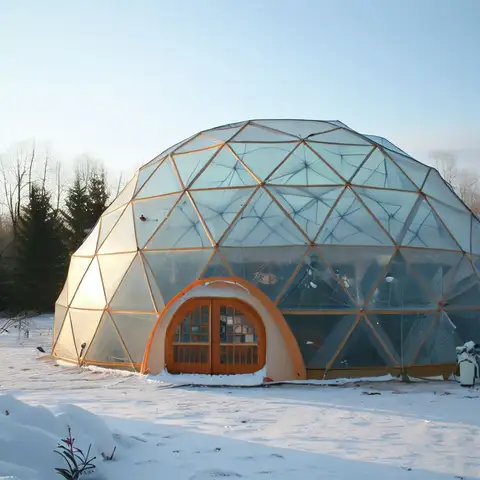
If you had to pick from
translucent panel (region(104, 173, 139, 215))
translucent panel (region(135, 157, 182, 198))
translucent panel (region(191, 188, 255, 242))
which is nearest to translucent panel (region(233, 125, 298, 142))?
translucent panel (region(135, 157, 182, 198))

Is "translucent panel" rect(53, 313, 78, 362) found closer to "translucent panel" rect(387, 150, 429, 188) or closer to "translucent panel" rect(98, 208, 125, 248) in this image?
"translucent panel" rect(98, 208, 125, 248)

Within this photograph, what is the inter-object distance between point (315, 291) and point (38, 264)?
2332cm

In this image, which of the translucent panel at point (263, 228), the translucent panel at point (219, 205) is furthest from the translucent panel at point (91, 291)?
the translucent panel at point (263, 228)

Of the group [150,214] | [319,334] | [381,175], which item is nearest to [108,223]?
[150,214]

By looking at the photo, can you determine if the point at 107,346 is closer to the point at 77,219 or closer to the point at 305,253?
the point at 305,253

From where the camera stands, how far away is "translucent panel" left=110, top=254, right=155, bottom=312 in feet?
37.3

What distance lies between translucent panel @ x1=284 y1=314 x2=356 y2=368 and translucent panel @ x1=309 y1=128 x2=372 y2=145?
4.76 metres

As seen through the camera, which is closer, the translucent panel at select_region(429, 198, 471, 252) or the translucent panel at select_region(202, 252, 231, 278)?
the translucent panel at select_region(202, 252, 231, 278)

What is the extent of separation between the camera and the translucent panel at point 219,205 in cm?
1158

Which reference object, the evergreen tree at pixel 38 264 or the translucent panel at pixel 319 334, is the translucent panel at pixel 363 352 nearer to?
the translucent panel at pixel 319 334

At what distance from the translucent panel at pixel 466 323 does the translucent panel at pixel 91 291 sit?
7189 mm

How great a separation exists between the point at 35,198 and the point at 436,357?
2612 centimetres

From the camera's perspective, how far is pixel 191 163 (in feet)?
43.4

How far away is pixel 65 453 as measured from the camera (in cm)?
489
